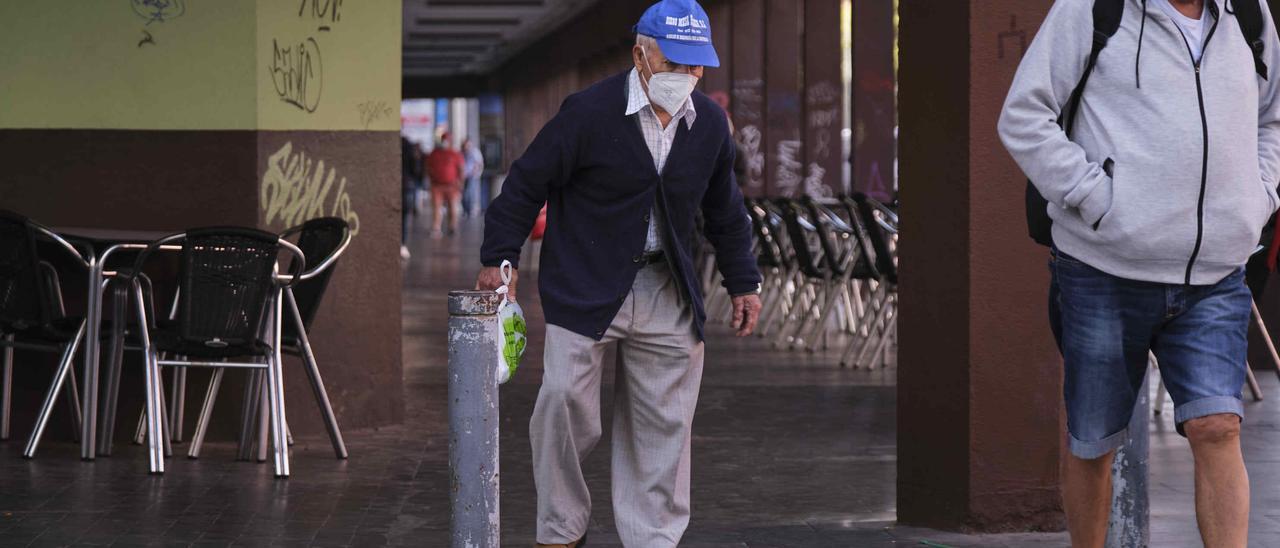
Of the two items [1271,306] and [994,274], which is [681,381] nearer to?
[994,274]

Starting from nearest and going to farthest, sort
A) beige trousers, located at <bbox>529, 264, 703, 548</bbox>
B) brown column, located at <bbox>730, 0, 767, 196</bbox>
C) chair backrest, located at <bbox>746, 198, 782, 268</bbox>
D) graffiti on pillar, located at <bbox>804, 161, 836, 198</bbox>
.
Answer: beige trousers, located at <bbox>529, 264, 703, 548</bbox> < chair backrest, located at <bbox>746, 198, 782, 268</bbox> < graffiti on pillar, located at <bbox>804, 161, 836, 198</bbox> < brown column, located at <bbox>730, 0, 767, 196</bbox>

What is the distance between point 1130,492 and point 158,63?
4.72 metres

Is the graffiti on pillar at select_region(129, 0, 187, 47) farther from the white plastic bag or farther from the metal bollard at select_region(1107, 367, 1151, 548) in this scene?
the metal bollard at select_region(1107, 367, 1151, 548)

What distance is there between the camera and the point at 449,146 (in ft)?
108

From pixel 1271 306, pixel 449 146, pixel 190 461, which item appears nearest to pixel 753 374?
pixel 1271 306

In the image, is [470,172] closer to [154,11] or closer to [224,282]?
[154,11]

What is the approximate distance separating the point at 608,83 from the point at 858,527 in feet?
5.99

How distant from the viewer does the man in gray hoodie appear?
13.5ft

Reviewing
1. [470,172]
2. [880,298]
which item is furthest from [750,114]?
[470,172]

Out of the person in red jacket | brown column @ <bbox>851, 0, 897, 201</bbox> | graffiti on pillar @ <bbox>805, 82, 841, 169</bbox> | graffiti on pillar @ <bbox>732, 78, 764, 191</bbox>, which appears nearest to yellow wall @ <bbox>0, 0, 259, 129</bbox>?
brown column @ <bbox>851, 0, 897, 201</bbox>

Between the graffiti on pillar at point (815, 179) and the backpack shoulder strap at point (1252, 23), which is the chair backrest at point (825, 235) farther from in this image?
the graffiti on pillar at point (815, 179)

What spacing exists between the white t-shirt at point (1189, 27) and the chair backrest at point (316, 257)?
4.09 meters

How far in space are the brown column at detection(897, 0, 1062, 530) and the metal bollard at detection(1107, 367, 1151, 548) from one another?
3.10 feet

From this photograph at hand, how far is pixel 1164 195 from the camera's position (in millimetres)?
4117
